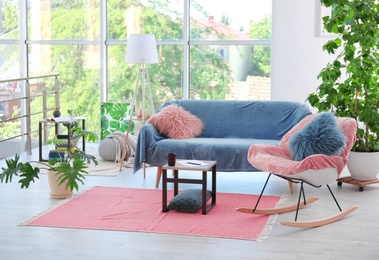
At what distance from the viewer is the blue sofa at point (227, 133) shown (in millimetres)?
6074

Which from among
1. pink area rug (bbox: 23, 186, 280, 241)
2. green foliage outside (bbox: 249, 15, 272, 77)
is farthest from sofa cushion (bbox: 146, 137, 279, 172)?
green foliage outside (bbox: 249, 15, 272, 77)

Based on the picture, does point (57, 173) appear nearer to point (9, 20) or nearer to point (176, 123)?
point (176, 123)

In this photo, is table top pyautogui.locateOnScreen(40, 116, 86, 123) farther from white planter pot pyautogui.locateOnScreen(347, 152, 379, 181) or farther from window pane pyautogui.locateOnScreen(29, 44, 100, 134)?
white planter pot pyautogui.locateOnScreen(347, 152, 379, 181)

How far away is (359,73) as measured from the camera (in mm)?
6137

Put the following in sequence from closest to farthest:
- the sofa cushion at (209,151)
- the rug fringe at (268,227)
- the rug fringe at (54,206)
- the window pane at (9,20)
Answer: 1. the rug fringe at (268,227)
2. the rug fringe at (54,206)
3. the sofa cushion at (209,151)
4. the window pane at (9,20)

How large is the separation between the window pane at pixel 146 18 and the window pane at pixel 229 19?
223 millimetres

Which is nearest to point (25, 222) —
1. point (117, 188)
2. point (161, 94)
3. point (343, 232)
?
point (117, 188)

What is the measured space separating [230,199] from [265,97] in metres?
3.15

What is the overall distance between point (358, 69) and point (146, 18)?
140 inches

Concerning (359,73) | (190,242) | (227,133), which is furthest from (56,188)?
(359,73)

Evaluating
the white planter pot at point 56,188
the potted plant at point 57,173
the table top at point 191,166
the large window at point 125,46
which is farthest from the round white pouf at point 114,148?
the table top at point 191,166

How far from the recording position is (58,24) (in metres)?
9.15

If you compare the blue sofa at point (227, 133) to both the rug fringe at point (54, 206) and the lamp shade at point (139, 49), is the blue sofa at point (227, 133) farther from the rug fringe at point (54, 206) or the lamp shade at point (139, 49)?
the lamp shade at point (139, 49)

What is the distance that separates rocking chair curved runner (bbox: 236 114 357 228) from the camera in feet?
16.3
